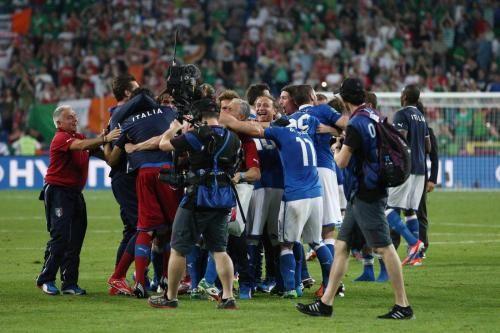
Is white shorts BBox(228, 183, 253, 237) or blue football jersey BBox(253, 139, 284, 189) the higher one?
blue football jersey BBox(253, 139, 284, 189)

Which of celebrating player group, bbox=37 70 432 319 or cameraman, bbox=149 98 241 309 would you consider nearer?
celebrating player group, bbox=37 70 432 319

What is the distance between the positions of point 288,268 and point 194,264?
3.40 ft

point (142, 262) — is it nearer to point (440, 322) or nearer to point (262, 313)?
point (262, 313)

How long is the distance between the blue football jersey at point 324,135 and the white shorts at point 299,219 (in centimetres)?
85

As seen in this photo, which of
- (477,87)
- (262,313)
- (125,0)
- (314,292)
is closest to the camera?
(262,313)

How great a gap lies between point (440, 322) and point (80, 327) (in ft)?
10.8

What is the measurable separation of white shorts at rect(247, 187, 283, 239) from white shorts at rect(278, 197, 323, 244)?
1.06 feet

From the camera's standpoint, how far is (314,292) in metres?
13.1

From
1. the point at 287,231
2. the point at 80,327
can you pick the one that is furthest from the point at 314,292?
the point at 80,327

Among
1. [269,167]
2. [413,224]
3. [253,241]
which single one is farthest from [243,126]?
[413,224]

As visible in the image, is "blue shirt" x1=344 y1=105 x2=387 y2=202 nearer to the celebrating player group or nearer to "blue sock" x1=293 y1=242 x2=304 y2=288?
the celebrating player group

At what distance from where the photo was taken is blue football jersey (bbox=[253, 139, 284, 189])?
1265 cm

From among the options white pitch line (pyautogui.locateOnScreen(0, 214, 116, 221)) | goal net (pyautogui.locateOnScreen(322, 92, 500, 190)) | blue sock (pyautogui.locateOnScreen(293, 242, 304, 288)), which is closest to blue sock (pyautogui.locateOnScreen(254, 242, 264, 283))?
blue sock (pyautogui.locateOnScreen(293, 242, 304, 288))

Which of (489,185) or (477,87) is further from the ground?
(477,87)
